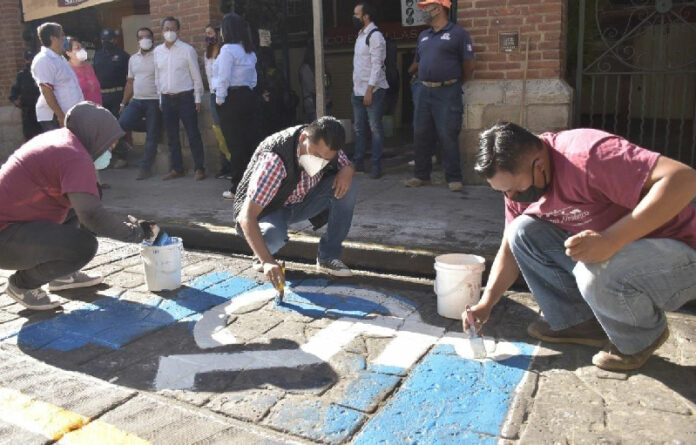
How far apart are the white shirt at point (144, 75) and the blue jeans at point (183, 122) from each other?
0.46m

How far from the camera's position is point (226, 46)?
6941mm

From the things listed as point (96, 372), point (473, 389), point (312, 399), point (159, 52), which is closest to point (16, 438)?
point (96, 372)

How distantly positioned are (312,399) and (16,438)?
125 centimetres

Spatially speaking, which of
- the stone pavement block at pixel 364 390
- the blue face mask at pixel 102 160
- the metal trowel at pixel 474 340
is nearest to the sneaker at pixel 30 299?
the blue face mask at pixel 102 160

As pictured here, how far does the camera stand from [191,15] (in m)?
8.57

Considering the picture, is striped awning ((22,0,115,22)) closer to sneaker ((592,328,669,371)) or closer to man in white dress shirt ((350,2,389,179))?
man in white dress shirt ((350,2,389,179))

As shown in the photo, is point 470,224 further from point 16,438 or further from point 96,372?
point 16,438

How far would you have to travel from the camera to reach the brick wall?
37.1ft

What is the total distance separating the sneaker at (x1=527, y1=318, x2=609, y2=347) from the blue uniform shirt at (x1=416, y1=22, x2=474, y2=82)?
3.84 meters

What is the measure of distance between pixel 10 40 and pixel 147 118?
14.7 feet

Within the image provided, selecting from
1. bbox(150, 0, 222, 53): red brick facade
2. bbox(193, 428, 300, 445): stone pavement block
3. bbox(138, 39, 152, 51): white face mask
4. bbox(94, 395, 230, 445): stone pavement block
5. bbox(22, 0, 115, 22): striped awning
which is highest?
bbox(22, 0, 115, 22): striped awning

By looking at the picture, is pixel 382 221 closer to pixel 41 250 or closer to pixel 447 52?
pixel 447 52

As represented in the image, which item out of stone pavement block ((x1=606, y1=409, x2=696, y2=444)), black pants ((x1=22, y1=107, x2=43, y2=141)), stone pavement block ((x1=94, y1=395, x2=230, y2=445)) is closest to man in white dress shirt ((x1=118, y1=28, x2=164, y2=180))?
black pants ((x1=22, y1=107, x2=43, y2=141))

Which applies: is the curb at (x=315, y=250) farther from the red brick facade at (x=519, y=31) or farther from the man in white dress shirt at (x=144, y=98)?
the man in white dress shirt at (x=144, y=98)
